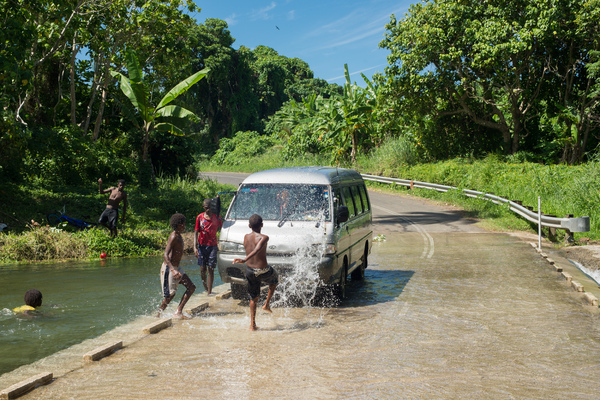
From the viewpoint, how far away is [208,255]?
10812 mm

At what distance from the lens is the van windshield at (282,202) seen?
10.2m

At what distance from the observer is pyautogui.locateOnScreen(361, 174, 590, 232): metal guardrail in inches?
642

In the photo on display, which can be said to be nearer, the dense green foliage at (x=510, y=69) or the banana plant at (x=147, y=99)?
the banana plant at (x=147, y=99)

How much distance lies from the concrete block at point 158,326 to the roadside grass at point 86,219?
922 centimetres

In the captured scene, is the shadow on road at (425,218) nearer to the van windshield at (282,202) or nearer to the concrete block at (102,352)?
the van windshield at (282,202)

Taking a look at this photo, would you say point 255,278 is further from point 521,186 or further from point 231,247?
point 521,186

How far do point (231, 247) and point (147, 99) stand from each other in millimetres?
16721

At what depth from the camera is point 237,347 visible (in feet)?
24.2

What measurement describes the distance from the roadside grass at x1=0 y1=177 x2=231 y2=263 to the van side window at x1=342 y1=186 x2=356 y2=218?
8.14 m

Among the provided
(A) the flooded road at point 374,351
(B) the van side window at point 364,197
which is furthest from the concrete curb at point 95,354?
(B) the van side window at point 364,197

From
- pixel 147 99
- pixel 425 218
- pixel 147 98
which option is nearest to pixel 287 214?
pixel 425 218

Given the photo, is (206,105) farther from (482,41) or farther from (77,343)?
(77,343)

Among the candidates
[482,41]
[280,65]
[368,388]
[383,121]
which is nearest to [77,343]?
[368,388]

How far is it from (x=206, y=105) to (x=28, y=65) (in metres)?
47.2
